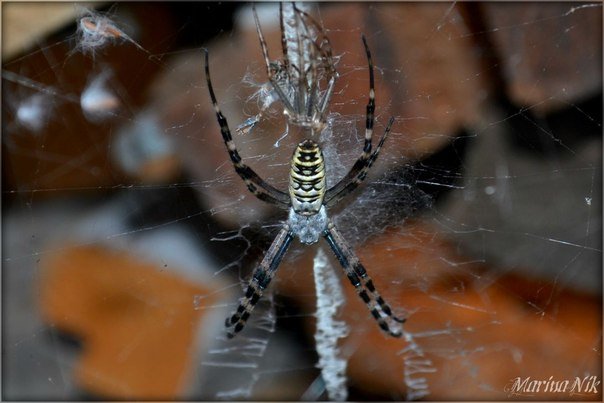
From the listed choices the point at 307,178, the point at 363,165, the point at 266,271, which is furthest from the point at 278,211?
the point at 307,178

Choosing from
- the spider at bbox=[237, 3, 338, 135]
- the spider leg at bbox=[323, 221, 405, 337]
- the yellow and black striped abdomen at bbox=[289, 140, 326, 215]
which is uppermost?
the spider at bbox=[237, 3, 338, 135]

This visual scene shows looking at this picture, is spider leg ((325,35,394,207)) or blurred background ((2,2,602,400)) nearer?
spider leg ((325,35,394,207))

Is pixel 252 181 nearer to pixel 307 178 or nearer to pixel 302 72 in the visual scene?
pixel 307 178

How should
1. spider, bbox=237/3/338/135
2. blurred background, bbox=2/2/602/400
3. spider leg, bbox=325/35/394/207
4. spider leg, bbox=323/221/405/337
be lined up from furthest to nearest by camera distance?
spider leg, bbox=323/221/405/337 < blurred background, bbox=2/2/602/400 < spider leg, bbox=325/35/394/207 < spider, bbox=237/3/338/135

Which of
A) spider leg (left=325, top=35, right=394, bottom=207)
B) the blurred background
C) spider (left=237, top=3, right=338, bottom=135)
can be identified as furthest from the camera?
the blurred background

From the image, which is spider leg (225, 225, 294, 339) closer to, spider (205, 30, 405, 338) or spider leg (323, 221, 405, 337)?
spider (205, 30, 405, 338)

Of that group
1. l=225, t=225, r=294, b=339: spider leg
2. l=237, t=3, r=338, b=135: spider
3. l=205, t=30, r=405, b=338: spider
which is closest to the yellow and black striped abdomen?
l=205, t=30, r=405, b=338: spider

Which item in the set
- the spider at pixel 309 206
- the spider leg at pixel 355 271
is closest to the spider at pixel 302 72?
the spider at pixel 309 206
